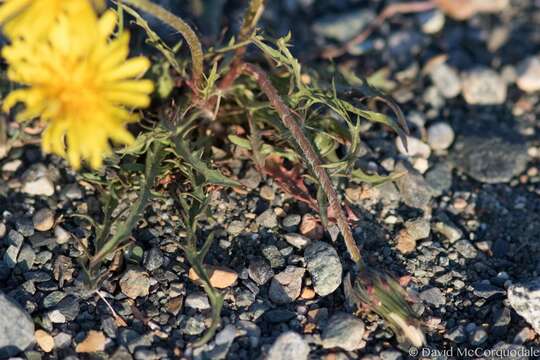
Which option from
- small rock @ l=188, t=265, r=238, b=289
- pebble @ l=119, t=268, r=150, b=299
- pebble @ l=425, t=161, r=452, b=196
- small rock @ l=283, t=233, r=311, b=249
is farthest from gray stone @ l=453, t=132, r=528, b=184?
pebble @ l=119, t=268, r=150, b=299

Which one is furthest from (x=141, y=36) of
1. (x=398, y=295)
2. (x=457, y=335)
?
(x=457, y=335)

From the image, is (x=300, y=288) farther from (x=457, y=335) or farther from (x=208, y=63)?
(x=208, y=63)

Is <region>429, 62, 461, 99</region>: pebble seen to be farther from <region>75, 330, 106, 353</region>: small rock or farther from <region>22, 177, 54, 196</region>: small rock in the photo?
<region>75, 330, 106, 353</region>: small rock

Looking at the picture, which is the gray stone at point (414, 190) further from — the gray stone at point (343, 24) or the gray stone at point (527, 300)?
the gray stone at point (343, 24)

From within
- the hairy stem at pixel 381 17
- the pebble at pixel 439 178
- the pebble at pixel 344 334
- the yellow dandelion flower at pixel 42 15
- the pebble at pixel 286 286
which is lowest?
the pebble at pixel 344 334

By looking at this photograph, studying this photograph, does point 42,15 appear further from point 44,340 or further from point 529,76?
point 529,76

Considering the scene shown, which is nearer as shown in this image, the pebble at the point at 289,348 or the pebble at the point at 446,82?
the pebble at the point at 289,348

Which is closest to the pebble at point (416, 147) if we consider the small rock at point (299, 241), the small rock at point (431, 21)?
the small rock at point (299, 241)
